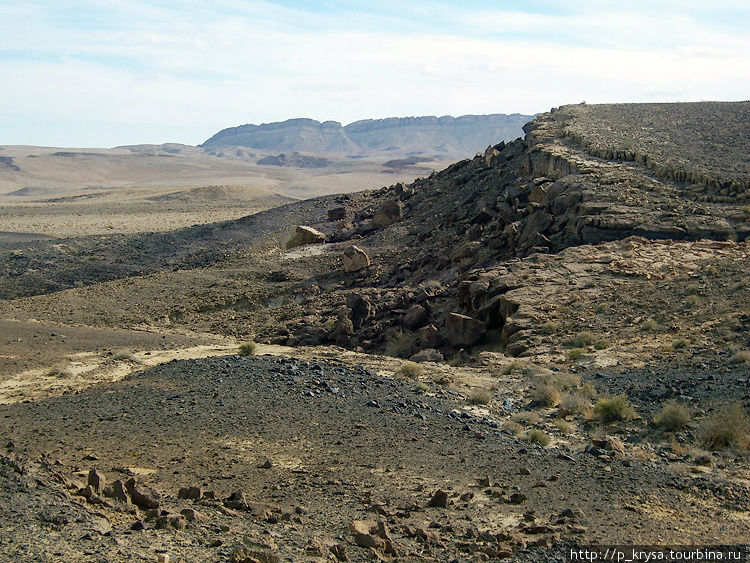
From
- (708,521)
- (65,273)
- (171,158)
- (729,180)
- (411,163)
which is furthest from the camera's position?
(171,158)

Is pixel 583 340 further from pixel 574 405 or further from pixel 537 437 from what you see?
pixel 537 437

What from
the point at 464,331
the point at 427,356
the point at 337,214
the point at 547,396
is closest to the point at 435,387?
the point at 547,396

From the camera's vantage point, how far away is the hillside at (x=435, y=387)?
766cm

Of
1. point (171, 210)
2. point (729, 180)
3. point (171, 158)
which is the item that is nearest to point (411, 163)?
point (171, 158)

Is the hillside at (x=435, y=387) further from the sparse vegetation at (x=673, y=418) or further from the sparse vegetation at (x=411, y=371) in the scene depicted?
the sparse vegetation at (x=411, y=371)

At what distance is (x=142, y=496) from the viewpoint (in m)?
7.73

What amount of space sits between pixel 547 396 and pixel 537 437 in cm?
187

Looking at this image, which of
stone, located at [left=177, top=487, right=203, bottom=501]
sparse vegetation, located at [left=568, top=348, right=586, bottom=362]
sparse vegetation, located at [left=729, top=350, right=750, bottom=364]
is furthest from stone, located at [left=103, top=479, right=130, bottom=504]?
sparse vegetation, located at [left=729, top=350, right=750, bottom=364]

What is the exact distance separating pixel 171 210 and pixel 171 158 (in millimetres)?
98639

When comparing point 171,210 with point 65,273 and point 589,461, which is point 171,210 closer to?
point 65,273

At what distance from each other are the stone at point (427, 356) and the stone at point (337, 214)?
2113cm

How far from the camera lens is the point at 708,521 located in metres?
8.00

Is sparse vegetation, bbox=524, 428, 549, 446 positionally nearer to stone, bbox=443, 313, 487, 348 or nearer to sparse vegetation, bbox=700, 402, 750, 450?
sparse vegetation, bbox=700, 402, 750, 450

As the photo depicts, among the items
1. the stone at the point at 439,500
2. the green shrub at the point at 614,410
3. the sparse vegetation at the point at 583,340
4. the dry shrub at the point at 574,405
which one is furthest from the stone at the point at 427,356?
the stone at the point at 439,500
